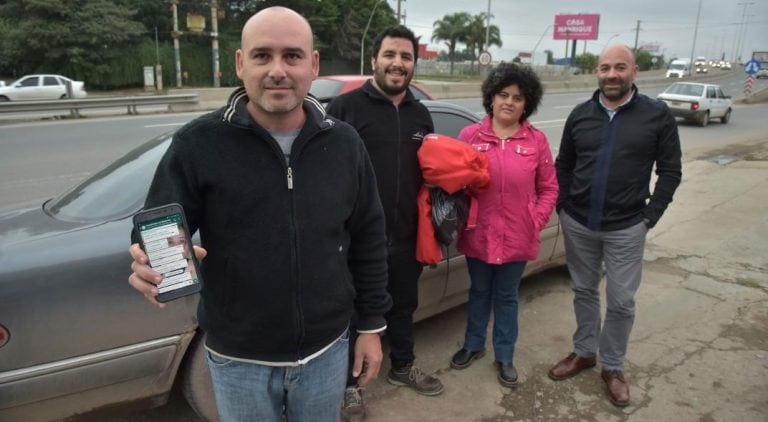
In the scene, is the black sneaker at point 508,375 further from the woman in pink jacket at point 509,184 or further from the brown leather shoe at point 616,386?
the brown leather shoe at point 616,386

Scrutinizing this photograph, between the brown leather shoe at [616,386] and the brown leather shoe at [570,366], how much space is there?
0.14 metres

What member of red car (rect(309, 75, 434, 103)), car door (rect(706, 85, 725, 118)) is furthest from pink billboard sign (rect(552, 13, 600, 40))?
red car (rect(309, 75, 434, 103))

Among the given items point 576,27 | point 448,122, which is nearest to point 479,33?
point 576,27

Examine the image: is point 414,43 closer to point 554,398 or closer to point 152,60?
point 554,398

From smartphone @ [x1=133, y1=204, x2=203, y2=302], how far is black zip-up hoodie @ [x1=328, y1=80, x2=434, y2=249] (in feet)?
4.52

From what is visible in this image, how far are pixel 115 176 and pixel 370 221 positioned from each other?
176 cm

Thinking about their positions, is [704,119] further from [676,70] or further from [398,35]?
[676,70]

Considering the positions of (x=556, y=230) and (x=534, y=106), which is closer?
(x=534, y=106)

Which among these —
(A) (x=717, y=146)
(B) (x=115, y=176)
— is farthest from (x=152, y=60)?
(B) (x=115, y=176)

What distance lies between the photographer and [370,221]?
1.76 m

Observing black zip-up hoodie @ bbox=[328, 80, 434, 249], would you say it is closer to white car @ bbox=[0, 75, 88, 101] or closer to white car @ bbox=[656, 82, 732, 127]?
white car @ bbox=[656, 82, 732, 127]

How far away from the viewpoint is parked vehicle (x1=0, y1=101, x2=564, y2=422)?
6.50ft

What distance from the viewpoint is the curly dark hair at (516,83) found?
296cm

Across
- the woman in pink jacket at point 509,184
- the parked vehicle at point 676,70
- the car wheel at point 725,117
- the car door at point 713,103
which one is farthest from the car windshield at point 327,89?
the parked vehicle at point 676,70
